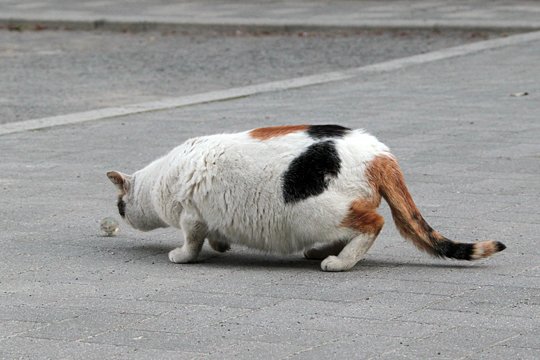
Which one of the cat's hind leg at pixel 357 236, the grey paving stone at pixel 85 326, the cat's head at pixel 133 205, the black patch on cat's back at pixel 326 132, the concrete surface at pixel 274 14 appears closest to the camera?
the grey paving stone at pixel 85 326

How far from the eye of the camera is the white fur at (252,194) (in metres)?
5.91

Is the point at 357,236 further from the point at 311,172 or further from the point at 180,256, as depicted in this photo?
the point at 180,256

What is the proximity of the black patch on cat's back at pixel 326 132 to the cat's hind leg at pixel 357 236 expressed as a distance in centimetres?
39

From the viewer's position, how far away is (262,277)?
5.94m

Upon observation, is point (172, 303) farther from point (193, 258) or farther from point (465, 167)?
point (465, 167)

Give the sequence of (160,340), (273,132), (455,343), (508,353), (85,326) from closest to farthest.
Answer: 1. (508,353)
2. (455,343)
3. (160,340)
4. (85,326)
5. (273,132)

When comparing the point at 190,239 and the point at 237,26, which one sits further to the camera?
the point at 237,26

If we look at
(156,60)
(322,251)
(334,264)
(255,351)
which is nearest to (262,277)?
(334,264)

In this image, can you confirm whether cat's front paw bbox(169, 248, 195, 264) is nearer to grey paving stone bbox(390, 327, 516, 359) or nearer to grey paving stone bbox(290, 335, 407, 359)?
grey paving stone bbox(290, 335, 407, 359)

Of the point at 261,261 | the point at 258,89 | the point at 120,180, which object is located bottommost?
the point at 258,89

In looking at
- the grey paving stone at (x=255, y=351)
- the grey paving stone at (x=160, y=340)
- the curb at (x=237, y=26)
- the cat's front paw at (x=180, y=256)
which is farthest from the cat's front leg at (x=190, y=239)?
the curb at (x=237, y=26)

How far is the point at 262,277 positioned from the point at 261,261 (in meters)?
0.43

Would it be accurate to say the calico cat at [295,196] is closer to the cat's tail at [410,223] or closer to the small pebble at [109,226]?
the cat's tail at [410,223]

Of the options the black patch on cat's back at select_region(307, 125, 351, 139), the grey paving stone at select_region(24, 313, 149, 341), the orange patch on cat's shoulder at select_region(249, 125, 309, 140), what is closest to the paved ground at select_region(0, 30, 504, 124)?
the orange patch on cat's shoulder at select_region(249, 125, 309, 140)
